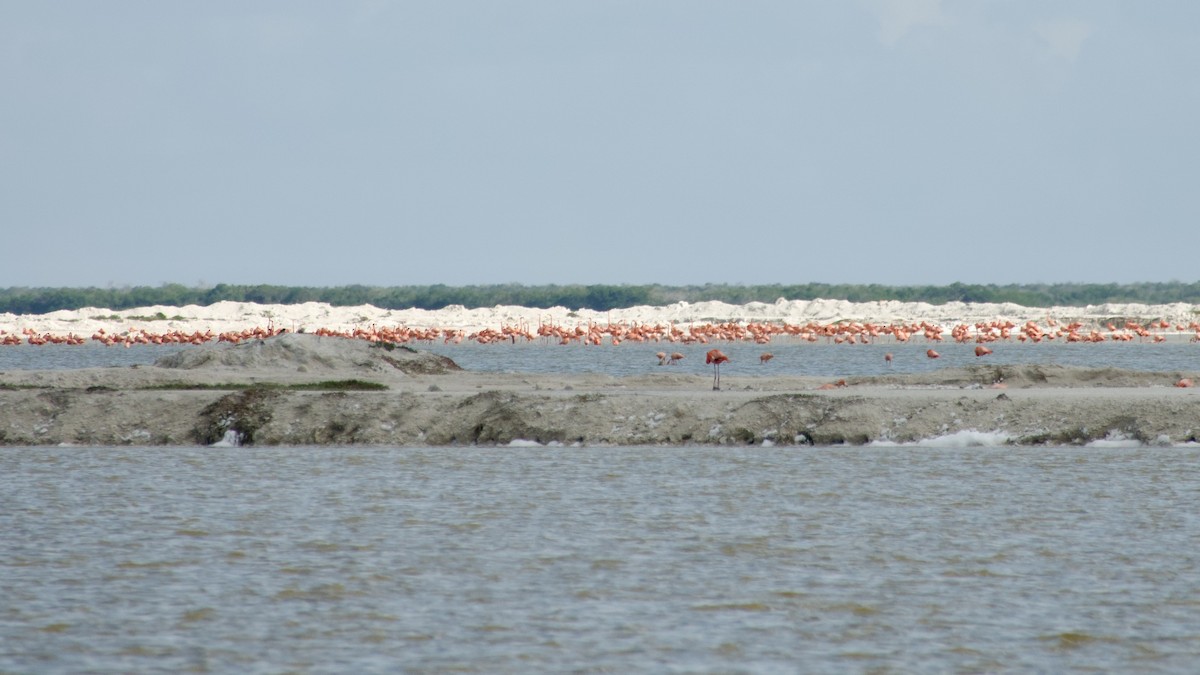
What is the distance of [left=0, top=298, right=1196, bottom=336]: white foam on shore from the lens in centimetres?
9338

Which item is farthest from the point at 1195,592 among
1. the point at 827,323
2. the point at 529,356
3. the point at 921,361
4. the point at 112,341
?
the point at 827,323

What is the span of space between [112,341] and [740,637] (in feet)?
230

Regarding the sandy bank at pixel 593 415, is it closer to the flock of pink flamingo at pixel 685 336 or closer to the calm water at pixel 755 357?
the calm water at pixel 755 357

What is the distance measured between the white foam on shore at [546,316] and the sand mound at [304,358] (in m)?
52.0

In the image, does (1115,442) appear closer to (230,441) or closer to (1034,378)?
(1034,378)

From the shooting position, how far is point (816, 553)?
1409cm

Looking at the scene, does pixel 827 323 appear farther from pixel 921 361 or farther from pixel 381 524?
pixel 381 524

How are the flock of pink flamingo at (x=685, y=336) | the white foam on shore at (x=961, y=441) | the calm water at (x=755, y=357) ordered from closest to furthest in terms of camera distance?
the white foam on shore at (x=961, y=441)
the calm water at (x=755, y=357)
the flock of pink flamingo at (x=685, y=336)

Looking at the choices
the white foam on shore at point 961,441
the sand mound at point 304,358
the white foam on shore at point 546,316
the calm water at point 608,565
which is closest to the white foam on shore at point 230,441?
the calm water at point 608,565

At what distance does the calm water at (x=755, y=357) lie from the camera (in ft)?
155

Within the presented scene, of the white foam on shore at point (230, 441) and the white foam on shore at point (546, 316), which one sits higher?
the white foam on shore at point (546, 316)

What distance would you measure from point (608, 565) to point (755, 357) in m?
45.1

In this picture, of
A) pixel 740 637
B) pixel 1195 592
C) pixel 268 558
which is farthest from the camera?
pixel 268 558

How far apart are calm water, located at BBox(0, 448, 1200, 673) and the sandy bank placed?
5.51 feet
